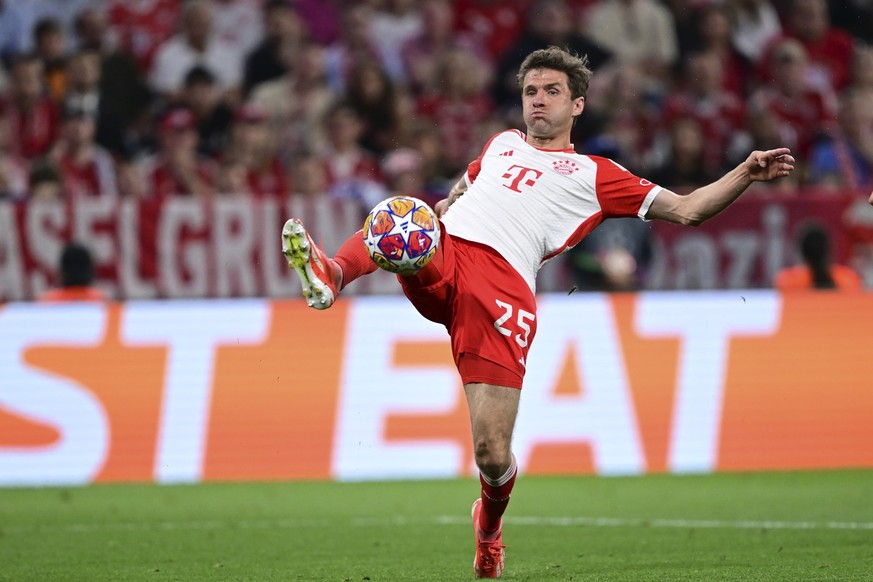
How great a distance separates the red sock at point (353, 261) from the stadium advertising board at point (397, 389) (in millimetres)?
5616

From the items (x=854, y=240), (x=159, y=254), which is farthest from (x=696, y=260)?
(x=159, y=254)

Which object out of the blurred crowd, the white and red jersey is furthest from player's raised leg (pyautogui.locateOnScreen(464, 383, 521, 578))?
the blurred crowd

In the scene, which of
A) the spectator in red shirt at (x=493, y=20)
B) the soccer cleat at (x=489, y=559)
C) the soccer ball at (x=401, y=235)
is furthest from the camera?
the spectator in red shirt at (x=493, y=20)

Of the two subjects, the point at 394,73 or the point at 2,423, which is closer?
the point at 2,423

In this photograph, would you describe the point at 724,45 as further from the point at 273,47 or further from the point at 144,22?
the point at 144,22

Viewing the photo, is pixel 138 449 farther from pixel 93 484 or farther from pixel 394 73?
pixel 394 73

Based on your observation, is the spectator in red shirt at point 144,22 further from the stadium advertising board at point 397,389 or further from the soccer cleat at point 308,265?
the soccer cleat at point 308,265

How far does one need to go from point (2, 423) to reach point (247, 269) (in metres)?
2.77

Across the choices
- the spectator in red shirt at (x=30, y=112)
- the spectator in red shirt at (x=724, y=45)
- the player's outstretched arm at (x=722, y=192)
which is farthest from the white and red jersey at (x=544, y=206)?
the spectator in red shirt at (x=724, y=45)

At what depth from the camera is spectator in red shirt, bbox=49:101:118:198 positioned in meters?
15.1

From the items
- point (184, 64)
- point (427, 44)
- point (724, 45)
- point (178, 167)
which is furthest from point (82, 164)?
point (724, 45)

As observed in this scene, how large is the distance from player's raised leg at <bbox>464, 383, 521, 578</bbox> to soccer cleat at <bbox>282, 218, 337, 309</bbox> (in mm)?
906

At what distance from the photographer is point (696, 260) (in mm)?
14273

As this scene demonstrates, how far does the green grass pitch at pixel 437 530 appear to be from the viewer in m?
7.74
